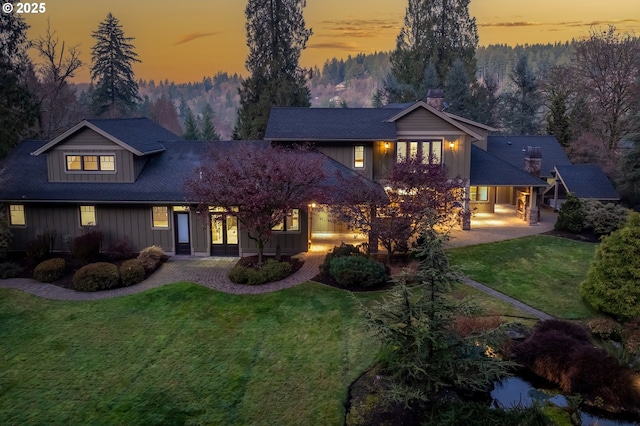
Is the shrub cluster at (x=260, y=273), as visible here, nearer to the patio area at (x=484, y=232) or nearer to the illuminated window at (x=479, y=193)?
the patio area at (x=484, y=232)

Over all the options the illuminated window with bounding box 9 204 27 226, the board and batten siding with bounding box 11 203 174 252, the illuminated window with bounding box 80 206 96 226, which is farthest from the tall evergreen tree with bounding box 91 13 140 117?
the illuminated window with bounding box 80 206 96 226

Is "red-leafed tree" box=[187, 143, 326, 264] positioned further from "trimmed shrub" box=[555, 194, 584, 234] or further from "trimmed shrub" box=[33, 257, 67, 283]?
"trimmed shrub" box=[555, 194, 584, 234]

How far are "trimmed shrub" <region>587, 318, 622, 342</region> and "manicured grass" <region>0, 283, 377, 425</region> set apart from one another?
21.6ft

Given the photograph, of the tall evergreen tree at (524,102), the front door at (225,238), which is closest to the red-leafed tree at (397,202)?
the front door at (225,238)

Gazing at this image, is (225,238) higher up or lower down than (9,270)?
higher up

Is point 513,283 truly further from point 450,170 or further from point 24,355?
point 24,355

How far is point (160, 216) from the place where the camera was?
21.6 metres

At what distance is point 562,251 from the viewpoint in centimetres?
2184

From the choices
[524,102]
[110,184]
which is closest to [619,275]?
[110,184]

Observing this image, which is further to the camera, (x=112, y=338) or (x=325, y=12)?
(x=325, y=12)

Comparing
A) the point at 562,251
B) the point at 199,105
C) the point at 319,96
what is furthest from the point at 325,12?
the point at 199,105

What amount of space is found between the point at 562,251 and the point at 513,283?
5386 millimetres

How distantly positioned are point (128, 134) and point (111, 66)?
34358mm

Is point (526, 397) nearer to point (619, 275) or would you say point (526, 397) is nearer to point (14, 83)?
point (619, 275)
